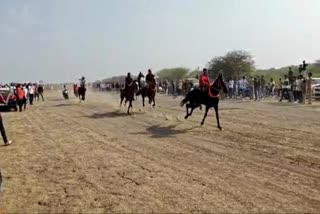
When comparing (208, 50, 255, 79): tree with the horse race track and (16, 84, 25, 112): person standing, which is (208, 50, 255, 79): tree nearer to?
(16, 84, 25, 112): person standing

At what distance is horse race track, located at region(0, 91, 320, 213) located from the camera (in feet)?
28.4

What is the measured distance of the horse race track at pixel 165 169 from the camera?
8.66 metres

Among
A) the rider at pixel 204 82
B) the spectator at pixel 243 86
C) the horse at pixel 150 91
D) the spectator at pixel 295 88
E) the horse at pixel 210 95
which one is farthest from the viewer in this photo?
the spectator at pixel 243 86

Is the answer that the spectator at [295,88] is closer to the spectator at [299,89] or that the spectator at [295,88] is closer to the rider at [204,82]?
the spectator at [299,89]

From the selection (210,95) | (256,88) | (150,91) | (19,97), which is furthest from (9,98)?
(210,95)

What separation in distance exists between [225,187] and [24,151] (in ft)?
25.0

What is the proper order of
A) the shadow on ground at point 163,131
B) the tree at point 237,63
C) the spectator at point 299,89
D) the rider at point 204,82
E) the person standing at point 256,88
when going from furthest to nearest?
the tree at point 237,63, the person standing at point 256,88, the spectator at point 299,89, the rider at point 204,82, the shadow on ground at point 163,131

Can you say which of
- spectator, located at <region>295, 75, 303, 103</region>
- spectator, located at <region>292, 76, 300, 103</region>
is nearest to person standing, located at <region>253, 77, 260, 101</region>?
spectator, located at <region>292, 76, 300, 103</region>

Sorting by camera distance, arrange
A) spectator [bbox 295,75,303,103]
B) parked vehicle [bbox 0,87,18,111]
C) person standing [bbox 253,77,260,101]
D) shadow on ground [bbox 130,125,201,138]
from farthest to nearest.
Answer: person standing [bbox 253,77,260,101], parked vehicle [bbox 0,87,18,111], spectator [bbox 295,75,303,103], shadow on ground [bbox 130,125,201,138]

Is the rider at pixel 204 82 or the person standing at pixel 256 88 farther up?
the rider at pixel 204 82

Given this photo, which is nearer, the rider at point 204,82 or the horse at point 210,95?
the horse at point 210,95

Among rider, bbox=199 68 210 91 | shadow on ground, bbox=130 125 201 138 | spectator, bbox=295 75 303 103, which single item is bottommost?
shadow on ground, bbox=130 125 201 138

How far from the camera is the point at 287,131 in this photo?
58.6ft

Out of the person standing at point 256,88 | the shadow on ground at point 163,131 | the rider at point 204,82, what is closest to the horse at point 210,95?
the rider at point 204,82
